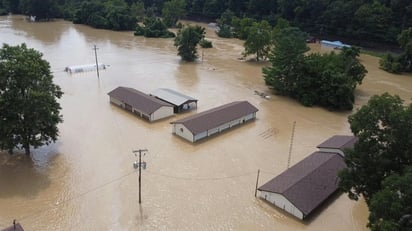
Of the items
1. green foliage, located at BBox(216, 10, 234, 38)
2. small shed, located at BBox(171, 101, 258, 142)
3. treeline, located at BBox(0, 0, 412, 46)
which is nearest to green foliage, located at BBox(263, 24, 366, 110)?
small shed, located at BBox(171, 101, 258, 142)

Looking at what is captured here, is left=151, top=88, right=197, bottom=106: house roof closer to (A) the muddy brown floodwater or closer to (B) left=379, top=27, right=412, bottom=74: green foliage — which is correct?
(A) the muddy brown floodwater

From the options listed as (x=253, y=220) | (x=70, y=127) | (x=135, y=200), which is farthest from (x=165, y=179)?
(x=70, y=127)

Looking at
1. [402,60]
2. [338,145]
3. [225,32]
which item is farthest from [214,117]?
[225,32]

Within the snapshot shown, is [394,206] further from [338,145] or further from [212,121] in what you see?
[212,121]

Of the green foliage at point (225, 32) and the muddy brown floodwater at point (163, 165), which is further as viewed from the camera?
the green foliage at point (225, 32)

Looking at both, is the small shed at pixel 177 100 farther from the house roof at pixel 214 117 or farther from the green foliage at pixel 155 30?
the green foliage at pixel 155 30

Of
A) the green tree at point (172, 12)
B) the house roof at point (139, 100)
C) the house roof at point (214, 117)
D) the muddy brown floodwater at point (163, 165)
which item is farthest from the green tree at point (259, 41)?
the green tree at point (172, 12)
